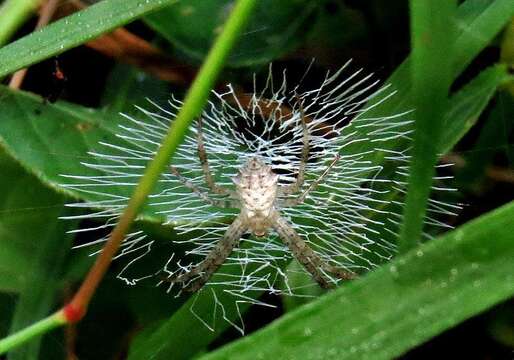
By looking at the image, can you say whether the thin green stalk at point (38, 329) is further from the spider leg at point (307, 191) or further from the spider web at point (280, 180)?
the spider leg at point (307, 191)

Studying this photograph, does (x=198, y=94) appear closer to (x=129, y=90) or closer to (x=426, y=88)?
(x=426, y=88)

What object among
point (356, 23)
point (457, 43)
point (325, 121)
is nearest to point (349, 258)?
point (325, 121)

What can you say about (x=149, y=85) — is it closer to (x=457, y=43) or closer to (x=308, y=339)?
(x=457, y=43)

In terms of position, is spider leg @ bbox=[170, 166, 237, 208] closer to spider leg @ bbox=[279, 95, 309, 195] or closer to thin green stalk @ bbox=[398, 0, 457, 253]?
spider leg @ bbox=[279, 95, 309, 195]

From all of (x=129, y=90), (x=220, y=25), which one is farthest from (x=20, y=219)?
(x=220, y=25)

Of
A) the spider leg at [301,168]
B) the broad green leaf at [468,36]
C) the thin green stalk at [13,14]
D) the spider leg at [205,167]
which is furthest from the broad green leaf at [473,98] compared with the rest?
the thin green stalk at [13,14]

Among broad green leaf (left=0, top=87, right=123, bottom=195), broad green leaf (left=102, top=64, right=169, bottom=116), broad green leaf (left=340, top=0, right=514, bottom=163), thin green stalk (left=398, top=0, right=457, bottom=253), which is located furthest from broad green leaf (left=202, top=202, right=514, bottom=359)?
broad green leaf (left=102, top=64, right=169, bottom=116)
